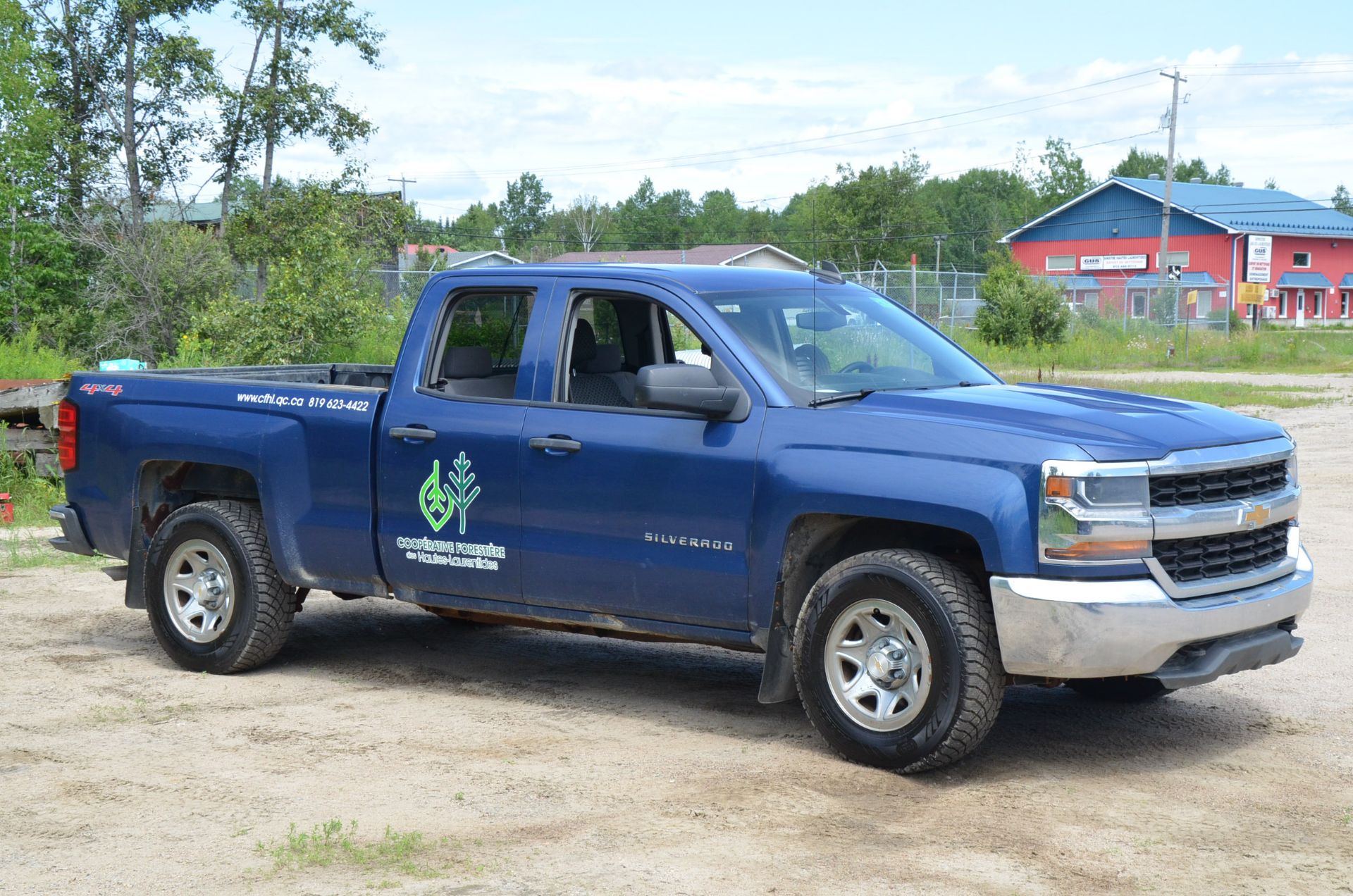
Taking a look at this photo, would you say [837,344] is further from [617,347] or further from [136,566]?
[136,566]

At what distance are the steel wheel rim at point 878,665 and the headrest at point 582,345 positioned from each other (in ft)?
5.97

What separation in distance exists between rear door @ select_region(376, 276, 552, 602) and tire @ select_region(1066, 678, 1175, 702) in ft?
8.58

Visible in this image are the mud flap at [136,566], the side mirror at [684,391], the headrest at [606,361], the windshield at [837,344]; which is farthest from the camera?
the mud flap at [136,566]

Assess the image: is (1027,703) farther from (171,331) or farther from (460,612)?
(171,331)

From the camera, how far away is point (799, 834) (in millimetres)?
4828

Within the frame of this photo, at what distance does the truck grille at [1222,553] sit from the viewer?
209 inches

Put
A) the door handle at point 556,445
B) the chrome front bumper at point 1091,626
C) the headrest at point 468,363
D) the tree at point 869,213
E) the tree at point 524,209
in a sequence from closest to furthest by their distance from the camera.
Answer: the chrome front bumper at point 1091,626, the door handle at point 556,445, the headrest at point 468,363, the tree at point 869,213, the tree at point 524,209

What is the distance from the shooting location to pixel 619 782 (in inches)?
214

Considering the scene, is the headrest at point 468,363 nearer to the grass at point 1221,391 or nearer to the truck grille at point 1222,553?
the truck grille at point 1222,553

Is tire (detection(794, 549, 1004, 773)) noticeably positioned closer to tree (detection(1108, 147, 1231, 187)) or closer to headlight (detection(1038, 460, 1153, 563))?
headlight (detection(1038, 460, 1153, 563))

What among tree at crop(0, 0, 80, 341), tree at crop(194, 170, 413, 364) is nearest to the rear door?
tree at crop(194, 170, 413, 364)

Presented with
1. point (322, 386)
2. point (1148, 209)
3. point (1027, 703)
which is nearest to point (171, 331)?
point (322, 386)

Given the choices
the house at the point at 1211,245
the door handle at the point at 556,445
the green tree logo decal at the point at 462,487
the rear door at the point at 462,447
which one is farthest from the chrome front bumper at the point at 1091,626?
the house at the point at 1211,245

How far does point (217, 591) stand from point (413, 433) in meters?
1.61
